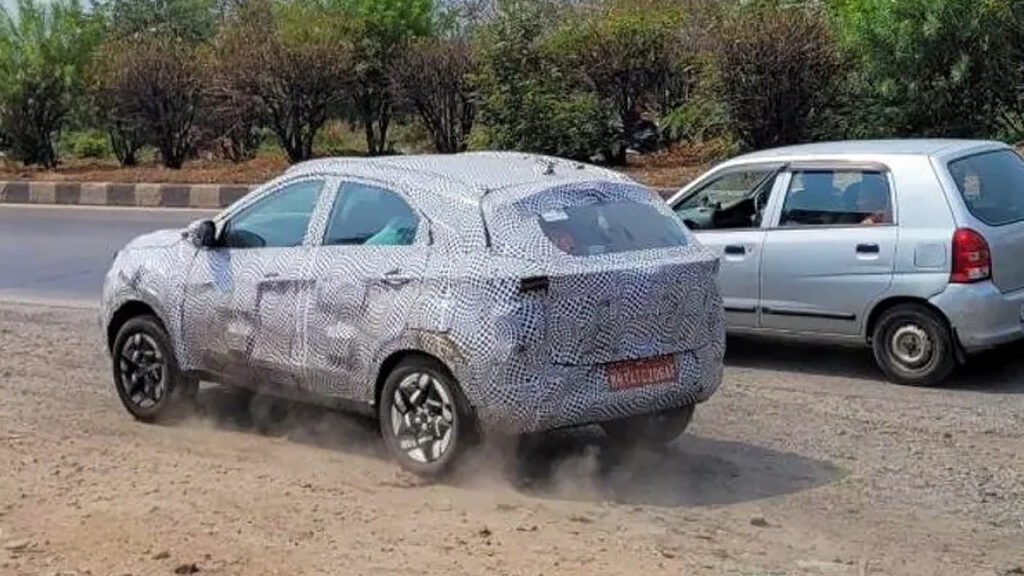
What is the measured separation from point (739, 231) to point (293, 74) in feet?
56.1

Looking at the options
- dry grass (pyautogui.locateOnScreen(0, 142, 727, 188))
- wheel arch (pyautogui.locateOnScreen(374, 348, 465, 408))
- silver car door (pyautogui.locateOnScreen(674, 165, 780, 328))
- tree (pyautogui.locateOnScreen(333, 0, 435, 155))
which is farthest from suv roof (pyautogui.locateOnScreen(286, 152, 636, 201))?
tree (pyautogui.locateOnScreen(333, 0, 435, 155))

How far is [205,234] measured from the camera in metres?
8.59

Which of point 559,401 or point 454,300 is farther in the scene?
point 454,300

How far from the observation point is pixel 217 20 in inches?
1574

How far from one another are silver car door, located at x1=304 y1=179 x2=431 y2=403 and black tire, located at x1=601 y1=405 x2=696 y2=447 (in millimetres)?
1212

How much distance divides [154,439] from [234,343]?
2.36 feet

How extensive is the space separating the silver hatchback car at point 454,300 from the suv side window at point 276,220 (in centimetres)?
1

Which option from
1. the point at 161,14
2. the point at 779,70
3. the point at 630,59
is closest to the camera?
the point at 779,70

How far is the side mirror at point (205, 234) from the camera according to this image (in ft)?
28.2

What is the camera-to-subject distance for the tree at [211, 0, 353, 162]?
1041 inches

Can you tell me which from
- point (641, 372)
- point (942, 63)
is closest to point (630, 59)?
point (942, 63)

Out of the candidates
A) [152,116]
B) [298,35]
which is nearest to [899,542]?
[298,35]

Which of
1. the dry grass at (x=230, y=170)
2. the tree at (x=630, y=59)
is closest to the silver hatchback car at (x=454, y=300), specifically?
the dry grass at (x=230, y=170)

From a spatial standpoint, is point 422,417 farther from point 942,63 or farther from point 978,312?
point 942,63
